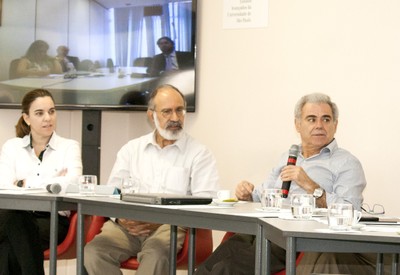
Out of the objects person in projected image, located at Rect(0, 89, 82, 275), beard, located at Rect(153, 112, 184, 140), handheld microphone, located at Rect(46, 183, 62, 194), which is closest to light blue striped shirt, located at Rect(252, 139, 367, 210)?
beard, located at Rect(153, 112, 184, 140)

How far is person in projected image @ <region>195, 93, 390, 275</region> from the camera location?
3818 millimetres

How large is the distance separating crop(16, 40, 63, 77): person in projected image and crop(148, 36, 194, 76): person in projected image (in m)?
0.72

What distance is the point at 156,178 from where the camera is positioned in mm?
4910

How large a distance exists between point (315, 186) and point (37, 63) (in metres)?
2.74

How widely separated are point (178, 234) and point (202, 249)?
159 mm

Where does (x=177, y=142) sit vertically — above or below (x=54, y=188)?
above

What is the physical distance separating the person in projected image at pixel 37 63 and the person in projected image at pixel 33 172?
799 mm

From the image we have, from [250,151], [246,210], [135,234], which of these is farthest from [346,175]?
[250,151]

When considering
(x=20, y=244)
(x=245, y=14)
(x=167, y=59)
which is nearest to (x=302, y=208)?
(x=20, y=244)

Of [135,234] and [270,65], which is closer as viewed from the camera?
[135,234]

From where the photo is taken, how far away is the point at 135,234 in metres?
4.66

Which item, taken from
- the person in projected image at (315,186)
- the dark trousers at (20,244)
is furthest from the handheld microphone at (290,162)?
the dark trousers at (20,244)

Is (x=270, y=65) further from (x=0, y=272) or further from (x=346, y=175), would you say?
(x=0, y=272)

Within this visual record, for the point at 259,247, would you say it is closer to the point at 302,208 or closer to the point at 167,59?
the point at 302,208
